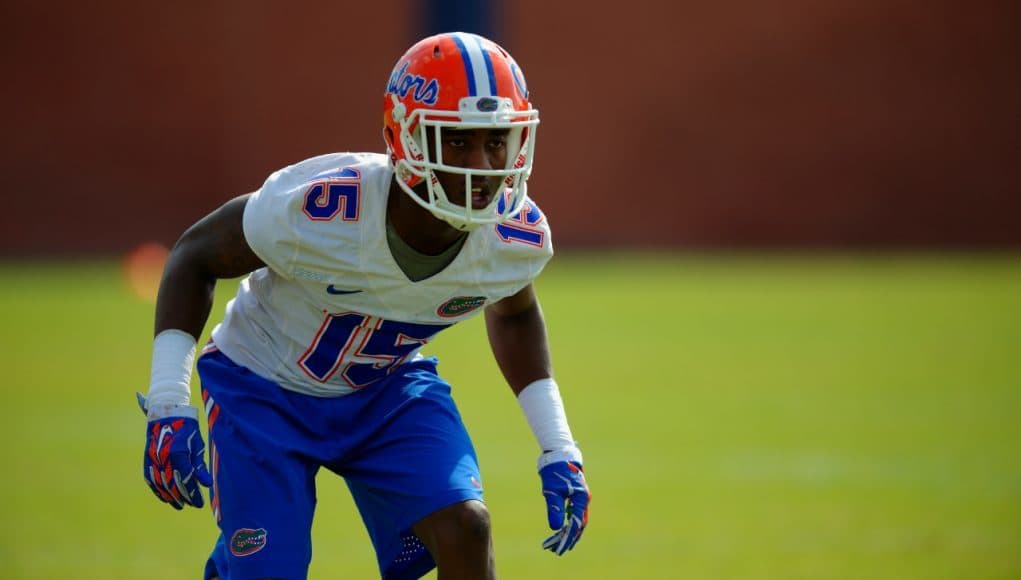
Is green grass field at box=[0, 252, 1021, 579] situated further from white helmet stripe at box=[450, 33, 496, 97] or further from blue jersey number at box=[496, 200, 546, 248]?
white helmet stripe at box=[450, 33, 496, 97]

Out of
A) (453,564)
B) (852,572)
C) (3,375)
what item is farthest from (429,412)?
(3,375)

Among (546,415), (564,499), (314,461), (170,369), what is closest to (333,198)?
(170,369)

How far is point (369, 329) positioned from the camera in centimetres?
368

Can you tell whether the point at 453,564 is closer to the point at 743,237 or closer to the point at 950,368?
the point at 950,368

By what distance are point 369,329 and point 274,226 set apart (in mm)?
410

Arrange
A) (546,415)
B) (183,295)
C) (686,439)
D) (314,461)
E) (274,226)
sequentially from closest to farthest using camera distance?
1. (274,226)
2. (183,295)
3. (314,461)
4. (546,415)
5. (686,439)

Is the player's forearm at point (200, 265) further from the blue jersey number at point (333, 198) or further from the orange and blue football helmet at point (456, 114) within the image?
the orange and blue football helmet at point (456, 114)

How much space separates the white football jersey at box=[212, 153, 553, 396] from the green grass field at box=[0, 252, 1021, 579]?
170 centimetres

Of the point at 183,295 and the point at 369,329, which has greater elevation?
the point at 183,295

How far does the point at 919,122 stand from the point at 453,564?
65.5ft

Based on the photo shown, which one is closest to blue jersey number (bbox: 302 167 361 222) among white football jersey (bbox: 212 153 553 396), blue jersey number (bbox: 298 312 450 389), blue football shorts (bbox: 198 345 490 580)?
white football jersey (bbox: 212 153 553 396)

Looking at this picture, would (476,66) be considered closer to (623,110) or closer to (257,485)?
(257,485)

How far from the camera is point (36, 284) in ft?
52.7

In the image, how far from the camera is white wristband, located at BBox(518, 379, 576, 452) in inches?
151
